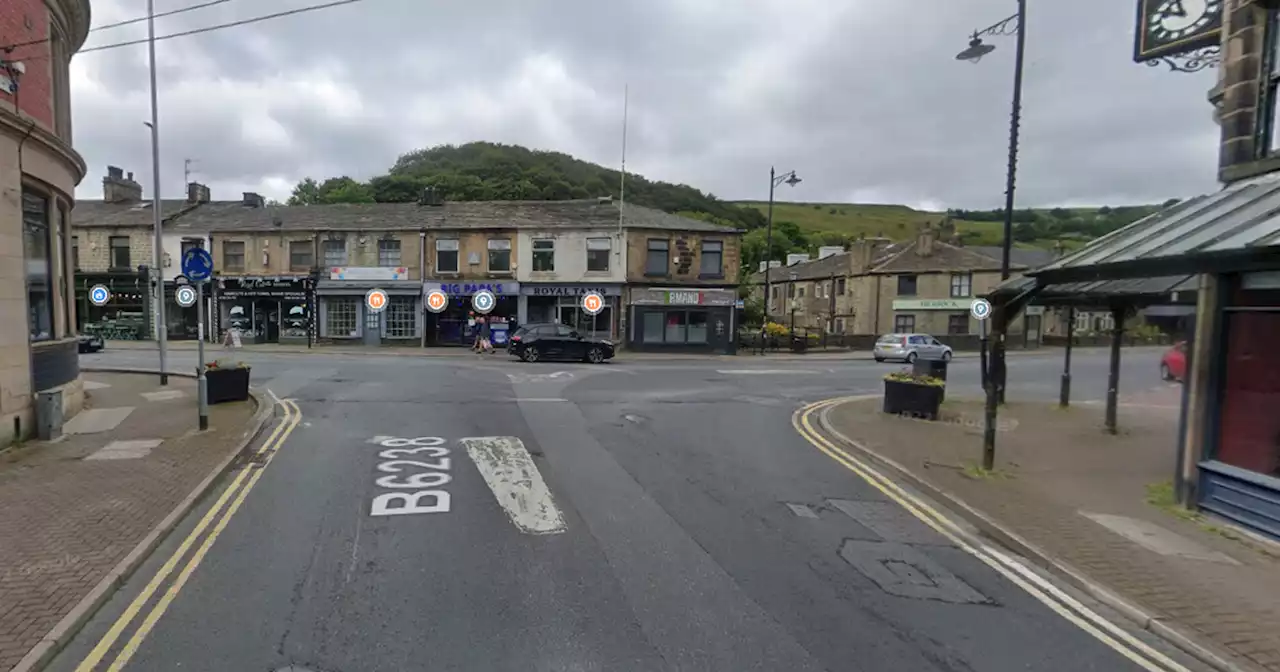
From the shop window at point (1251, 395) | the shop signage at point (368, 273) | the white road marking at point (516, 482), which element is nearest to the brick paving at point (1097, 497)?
the shop window at point (1251, 395)

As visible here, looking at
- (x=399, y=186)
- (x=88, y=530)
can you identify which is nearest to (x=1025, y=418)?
(x=88, y=530)

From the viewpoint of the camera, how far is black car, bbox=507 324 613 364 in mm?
25766

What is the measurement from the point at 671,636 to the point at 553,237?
101 feet

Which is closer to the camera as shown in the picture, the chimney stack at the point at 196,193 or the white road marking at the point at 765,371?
the white road marking at the point at 765,371

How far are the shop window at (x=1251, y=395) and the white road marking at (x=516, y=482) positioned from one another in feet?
23.8

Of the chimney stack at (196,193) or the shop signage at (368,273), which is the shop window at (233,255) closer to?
the shop signage at (368,273)

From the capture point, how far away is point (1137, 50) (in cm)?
1029

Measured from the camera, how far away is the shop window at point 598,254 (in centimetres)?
3366

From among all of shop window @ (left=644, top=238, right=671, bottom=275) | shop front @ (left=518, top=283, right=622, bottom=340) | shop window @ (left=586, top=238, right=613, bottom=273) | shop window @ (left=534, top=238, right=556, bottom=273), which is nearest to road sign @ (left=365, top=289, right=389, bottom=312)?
shop front @ (left=518, top=283, right=622, bottom=340)

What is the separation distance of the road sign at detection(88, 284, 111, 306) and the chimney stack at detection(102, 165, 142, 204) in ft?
25.3

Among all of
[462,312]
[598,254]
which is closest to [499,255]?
[462,312]

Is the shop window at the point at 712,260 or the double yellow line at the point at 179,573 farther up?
the shop window at the point at 712,260

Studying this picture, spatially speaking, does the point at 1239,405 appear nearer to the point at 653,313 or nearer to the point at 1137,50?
the point at 1137,50

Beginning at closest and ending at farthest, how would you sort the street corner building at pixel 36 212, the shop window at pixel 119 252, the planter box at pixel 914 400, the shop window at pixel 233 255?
1. the street corner building at pixel 36 212
2. the planter box at pixel 914 400
3. the shop window at pixel 233 255
4. the shop window at pixel 119 252
